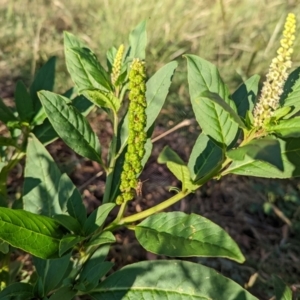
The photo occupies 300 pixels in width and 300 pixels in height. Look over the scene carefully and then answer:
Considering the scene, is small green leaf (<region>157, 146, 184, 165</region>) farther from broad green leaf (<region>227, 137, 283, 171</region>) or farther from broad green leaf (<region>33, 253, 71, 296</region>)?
broad green leaf (<region>33, 253, 71, 296</region>)

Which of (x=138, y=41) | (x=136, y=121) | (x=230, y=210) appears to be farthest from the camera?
(x=230, y=210)

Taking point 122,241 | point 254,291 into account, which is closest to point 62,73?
point 122,241

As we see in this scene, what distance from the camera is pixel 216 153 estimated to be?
1264mm

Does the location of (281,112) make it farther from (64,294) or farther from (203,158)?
(64,294)

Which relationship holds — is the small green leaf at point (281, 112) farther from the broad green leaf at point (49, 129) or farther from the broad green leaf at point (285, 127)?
the broad green leaf at point (49, 129)

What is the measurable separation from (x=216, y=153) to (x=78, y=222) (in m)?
0.38

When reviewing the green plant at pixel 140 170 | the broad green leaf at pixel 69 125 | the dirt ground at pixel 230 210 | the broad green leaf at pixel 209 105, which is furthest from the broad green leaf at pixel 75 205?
the dirt ground at pixel 230 210

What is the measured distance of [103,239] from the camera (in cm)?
112

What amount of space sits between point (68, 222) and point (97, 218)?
0.07 meters

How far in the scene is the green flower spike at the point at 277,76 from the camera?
971mm

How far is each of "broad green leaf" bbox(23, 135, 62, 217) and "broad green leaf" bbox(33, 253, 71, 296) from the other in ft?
0.45

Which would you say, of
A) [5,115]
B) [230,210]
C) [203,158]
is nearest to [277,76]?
[203,158]

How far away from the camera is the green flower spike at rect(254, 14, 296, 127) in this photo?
3.19ft

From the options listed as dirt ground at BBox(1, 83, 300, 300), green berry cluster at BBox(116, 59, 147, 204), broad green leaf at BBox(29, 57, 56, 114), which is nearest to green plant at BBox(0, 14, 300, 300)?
green berry cluster at BBox(116, 59, 147, 204)
